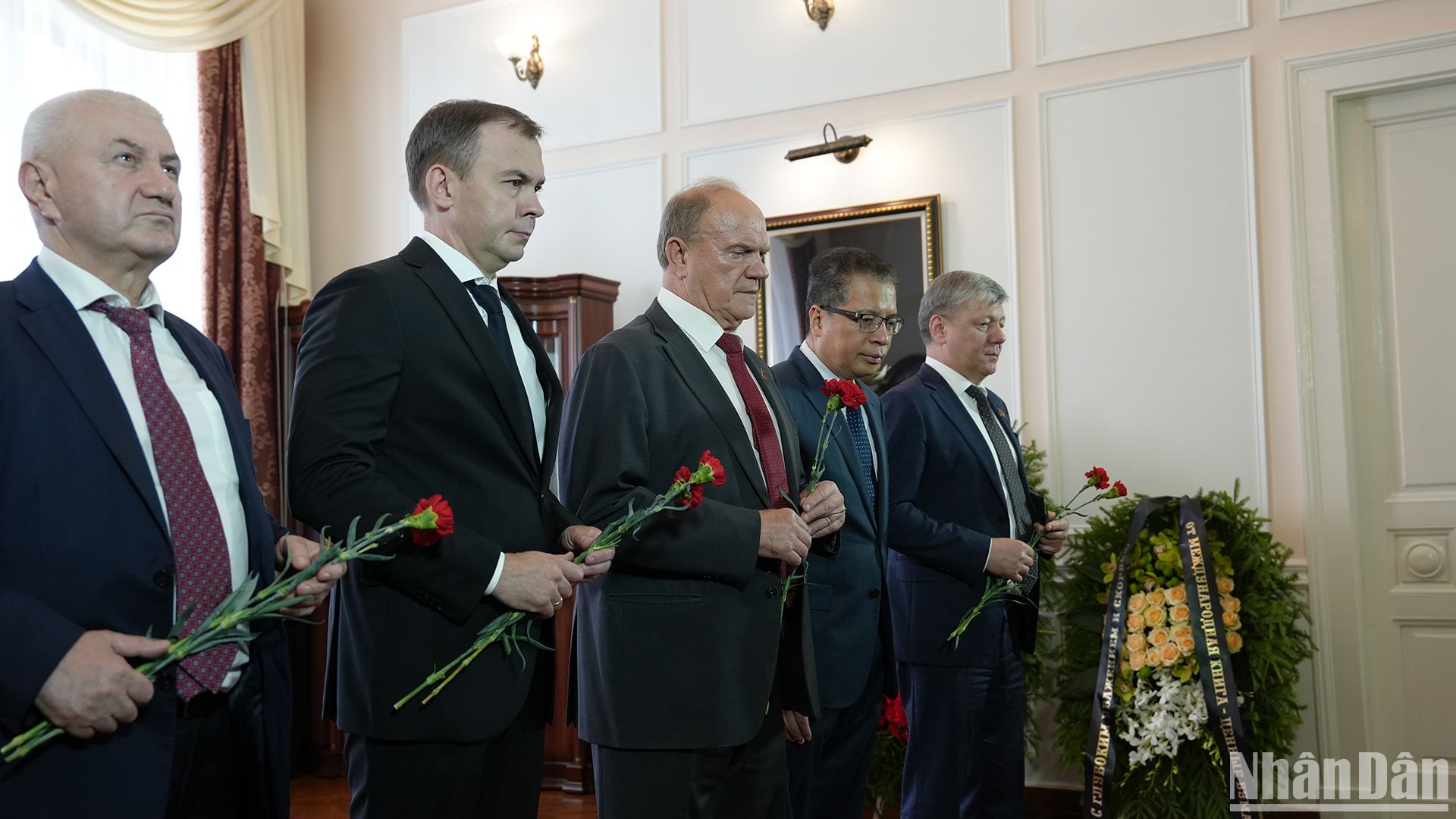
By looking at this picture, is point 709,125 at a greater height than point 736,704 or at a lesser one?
greater

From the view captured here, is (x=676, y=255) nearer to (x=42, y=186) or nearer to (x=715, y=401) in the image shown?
(x=715, y=401)

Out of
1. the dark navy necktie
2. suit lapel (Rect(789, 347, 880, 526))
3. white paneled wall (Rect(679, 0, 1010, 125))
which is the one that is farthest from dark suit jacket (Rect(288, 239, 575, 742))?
white paneled wall (Rect(679, 0, 1010, 125))

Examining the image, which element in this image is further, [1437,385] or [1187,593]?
[1437,385]

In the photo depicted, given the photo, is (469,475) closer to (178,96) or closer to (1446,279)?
(1446,279)

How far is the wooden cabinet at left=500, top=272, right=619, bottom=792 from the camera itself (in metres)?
4.84

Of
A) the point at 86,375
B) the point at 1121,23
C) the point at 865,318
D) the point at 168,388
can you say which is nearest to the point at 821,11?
the point at 1121,23

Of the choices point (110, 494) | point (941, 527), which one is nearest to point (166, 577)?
point (110, 494)

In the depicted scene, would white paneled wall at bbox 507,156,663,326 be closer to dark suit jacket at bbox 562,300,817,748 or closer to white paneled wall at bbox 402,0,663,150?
white paneled wall at bbox 402,0,663,150

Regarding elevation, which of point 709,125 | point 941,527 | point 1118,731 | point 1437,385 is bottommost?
point 1118,731

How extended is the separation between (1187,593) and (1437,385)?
134 centimetres

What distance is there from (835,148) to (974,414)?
179 centimetres

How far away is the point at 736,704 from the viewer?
2.12 m

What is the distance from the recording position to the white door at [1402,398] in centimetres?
405

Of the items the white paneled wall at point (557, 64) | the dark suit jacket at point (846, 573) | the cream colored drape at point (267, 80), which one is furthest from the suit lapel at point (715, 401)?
the cream colored drape at point (267, 80)
